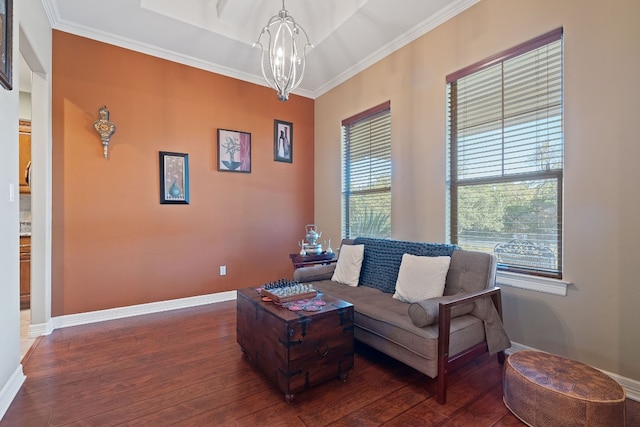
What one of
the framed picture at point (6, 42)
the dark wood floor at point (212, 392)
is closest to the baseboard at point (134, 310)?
the dark wood floor at point (212, 392)

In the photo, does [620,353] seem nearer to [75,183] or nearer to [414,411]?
[414,411]

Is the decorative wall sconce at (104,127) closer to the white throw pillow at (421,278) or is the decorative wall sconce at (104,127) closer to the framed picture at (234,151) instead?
the framed picture at (234,151)

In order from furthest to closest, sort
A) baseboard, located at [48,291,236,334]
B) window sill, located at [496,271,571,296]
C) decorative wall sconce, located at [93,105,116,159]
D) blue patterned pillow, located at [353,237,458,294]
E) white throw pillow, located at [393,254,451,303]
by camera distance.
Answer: decorative wall sconce, located at [93,105,116,159]
baseboard, located at [48,291,236,334]
blue patterned pillow, located at [353,237,458,294]
white throw pillow, located at [393,254,451,303]
window sill, located at [496,271,571,296]

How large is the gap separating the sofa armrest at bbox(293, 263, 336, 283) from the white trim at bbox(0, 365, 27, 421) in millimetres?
2119

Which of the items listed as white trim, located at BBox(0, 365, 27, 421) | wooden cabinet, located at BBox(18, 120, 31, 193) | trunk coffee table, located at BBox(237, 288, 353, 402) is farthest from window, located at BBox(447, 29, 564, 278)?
wooden cabinet, located at BBox(18, 120, 31, 193)

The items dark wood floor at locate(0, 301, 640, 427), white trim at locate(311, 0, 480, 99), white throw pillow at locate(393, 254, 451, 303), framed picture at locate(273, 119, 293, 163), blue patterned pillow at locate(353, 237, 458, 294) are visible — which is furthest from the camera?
framed picture at locate(273, 119, 293, 163)

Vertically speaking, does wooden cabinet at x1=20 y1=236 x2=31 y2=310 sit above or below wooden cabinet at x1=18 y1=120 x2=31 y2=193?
below

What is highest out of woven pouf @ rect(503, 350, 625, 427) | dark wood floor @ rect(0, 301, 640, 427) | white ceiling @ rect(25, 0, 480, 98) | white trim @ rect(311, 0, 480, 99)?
white ceiling @ rect(25, 0, 480, 98)

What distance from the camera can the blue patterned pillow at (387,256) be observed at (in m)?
2.61

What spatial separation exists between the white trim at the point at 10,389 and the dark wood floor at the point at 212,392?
0.12 feet

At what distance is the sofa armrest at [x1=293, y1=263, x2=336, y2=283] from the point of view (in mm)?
3158

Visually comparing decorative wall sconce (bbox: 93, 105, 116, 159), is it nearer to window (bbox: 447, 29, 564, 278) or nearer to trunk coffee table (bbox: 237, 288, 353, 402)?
trunk coffee table (bbox: 237, 288, 353, 402)

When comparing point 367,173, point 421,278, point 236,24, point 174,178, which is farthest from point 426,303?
point 236,24

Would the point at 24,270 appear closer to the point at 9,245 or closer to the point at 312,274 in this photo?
the point at 9,245
